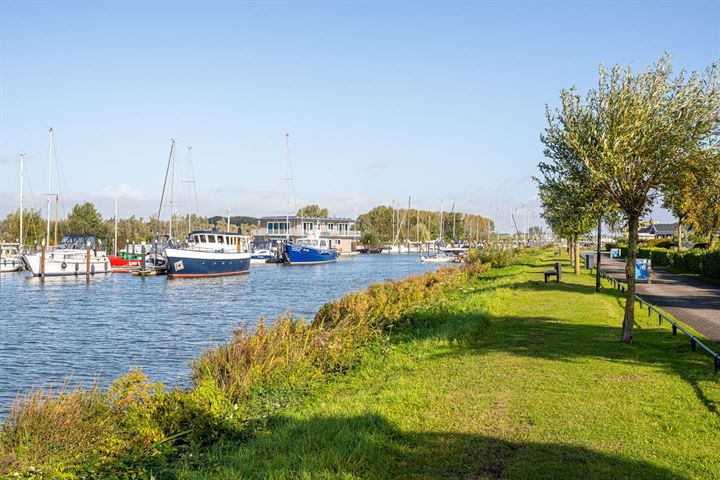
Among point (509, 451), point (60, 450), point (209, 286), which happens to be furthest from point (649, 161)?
point (209, 286)

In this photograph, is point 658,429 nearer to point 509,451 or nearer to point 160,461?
point 509,451

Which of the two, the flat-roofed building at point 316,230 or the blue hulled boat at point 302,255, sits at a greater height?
the flat-roofed building at point 316,230

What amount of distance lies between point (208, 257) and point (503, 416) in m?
58.8

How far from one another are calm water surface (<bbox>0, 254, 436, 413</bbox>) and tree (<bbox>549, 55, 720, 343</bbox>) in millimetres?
11288

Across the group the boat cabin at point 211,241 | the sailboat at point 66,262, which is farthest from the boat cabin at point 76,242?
the boat cabin at point 211,241

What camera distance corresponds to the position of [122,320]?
107 feet

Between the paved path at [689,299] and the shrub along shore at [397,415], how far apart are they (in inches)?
160

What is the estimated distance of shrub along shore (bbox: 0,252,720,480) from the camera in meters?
7.63

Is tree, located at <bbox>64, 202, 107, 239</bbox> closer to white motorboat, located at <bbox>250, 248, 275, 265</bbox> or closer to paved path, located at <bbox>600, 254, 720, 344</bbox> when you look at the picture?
white motorboat, located at <bbox>250, 248, 275, 265</bbox>

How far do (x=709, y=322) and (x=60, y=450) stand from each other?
17580 millimetres

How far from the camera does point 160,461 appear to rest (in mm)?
8250

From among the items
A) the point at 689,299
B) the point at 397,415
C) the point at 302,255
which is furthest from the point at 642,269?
the point at 302,255

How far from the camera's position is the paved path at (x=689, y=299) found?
19219 millimetres

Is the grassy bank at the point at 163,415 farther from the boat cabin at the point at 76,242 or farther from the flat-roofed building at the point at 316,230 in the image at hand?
the flat-roofed building at the point at 316,230
